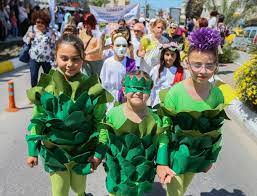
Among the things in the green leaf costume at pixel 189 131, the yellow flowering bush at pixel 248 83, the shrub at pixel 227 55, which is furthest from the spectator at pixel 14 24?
the green leaf costume at pixel 189 131

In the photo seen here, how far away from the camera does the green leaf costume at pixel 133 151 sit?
2613mm

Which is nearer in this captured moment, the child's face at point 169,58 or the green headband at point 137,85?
the green headband at point 137,85

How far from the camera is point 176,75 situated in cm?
475

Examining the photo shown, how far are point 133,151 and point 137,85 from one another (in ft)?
1.48

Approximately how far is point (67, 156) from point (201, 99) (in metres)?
1.05

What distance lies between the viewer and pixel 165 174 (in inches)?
104

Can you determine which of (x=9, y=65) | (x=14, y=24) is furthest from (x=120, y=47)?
(x=14, y=24)

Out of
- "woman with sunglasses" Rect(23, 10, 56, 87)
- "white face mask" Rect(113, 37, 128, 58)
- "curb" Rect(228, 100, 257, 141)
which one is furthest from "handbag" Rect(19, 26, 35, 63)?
"curb" Rect(228, 100, 257, 141)

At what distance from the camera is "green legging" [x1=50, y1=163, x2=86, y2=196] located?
286cm

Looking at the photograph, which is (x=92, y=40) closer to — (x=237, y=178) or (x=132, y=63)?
(x=132, y=63)

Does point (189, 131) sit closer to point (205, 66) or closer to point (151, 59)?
point (205, 66)

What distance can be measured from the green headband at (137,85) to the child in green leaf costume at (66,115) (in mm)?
252

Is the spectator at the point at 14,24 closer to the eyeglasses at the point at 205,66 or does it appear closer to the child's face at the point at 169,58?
the child's face at the point at 169,58

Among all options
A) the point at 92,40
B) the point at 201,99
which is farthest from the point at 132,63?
the point at 201,99
